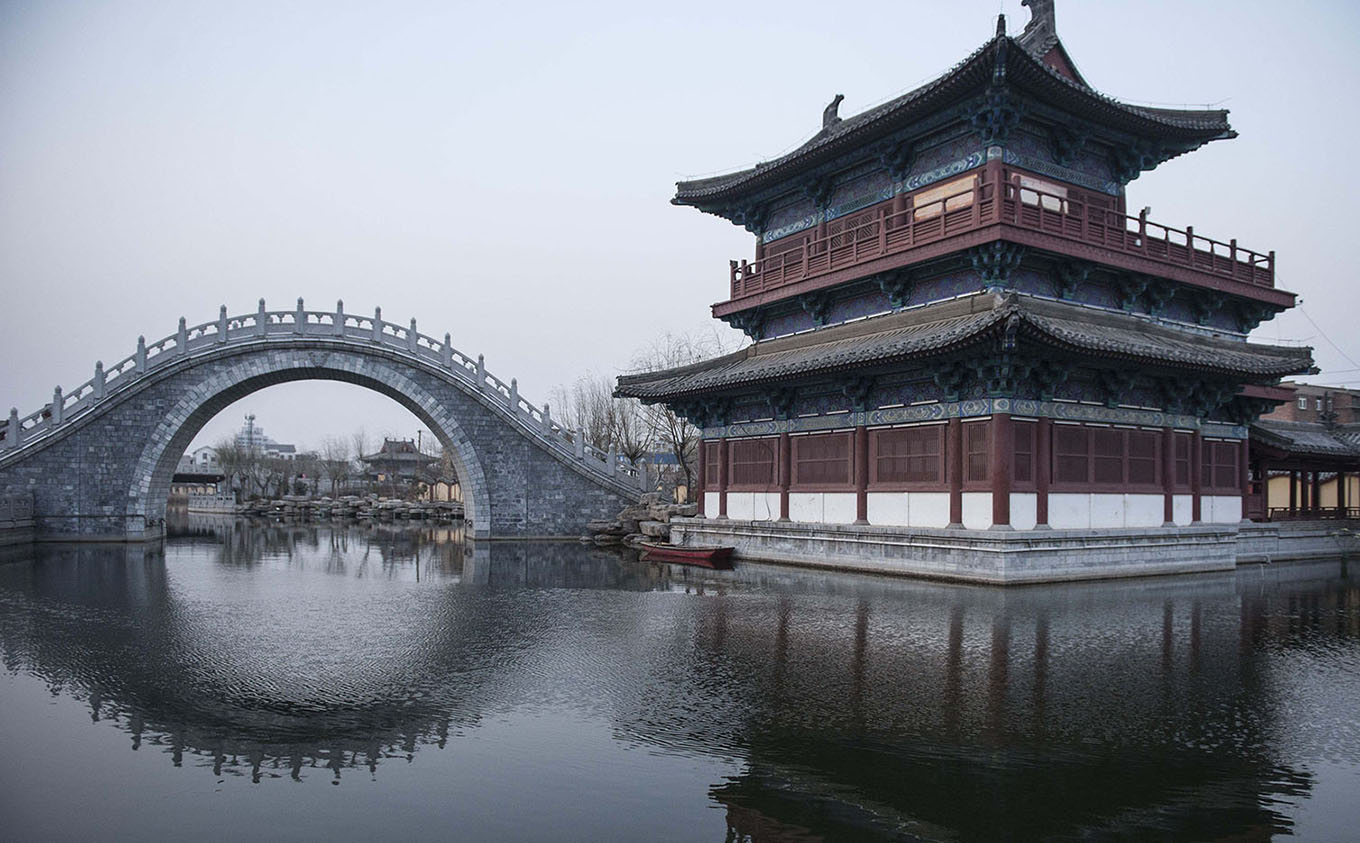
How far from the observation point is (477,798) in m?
7.47

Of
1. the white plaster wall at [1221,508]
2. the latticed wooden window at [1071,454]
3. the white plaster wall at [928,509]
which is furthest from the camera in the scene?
the white plaster wall at [1221,508]

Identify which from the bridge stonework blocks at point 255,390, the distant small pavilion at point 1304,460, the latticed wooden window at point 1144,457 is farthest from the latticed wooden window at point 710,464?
the distant small pavilion at point 1304,460

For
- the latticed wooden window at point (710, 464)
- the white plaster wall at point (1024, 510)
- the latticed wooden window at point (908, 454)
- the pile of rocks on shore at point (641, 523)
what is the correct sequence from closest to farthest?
1. the white plaster wall at point (1024, 510)
2. the latticed wooden window at point (908, 454)
3. the latticed wooden window at point (710, 464)
4. the pile of rocks on shore at point (641, 523)

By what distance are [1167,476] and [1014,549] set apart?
692 cm

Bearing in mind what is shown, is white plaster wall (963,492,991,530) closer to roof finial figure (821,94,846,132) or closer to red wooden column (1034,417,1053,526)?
A: red wooden column (1034,417,1053,526)

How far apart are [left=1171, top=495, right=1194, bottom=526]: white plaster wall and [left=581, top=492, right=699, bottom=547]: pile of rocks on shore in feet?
50.2

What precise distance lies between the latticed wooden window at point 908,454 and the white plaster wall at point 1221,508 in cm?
867

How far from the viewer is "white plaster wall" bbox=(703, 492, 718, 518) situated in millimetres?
32344

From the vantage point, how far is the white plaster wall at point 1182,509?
2584 cm

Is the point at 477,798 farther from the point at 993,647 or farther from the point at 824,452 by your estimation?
the point at 824,452

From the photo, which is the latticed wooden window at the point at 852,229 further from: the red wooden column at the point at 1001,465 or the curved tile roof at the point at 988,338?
the red wooden column at the point at 1001,465

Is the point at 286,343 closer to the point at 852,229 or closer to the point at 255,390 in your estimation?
the point at 255,390

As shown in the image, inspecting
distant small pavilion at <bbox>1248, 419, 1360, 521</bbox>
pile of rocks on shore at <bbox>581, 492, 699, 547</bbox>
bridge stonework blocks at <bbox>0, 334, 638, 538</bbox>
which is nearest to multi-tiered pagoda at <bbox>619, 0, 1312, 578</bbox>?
distant small pavilion at <bbox>1248, 419, 1360, 521</bbox>

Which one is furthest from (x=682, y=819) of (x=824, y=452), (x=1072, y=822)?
(x=824, y=452)
